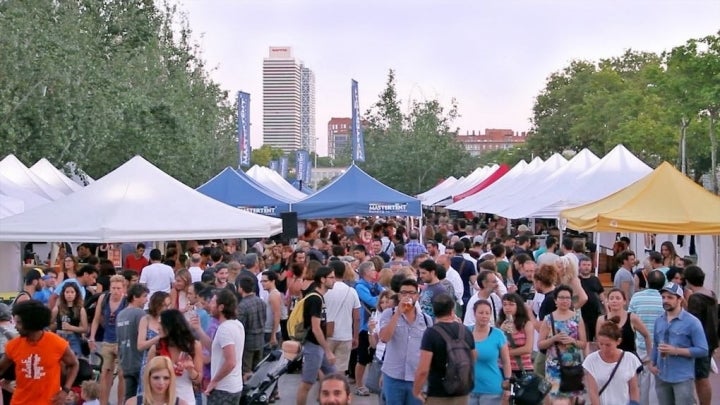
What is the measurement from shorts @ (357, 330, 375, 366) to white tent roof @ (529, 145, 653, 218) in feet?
32.7

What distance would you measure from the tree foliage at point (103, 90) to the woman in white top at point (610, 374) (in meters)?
19.6

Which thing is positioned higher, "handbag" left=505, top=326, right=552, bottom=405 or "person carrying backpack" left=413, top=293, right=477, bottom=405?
"person carrying backpack" left=413, top=293, right=477, bottom=405

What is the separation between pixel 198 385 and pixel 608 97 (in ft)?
195

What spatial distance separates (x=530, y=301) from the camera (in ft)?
35.9

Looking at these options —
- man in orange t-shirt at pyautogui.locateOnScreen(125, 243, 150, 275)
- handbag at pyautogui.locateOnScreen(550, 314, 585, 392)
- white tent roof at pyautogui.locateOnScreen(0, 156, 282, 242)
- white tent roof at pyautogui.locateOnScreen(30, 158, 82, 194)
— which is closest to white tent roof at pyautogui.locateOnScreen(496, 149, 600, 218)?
man in orange t-shirt at pyautogui.locateOnScreen(125, 243, 150, 275)

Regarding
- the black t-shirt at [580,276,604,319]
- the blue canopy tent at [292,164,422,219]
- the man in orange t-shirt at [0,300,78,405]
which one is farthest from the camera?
the blue canopy tent at [292,164,422,219]

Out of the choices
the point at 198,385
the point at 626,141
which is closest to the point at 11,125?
the point at 198,385

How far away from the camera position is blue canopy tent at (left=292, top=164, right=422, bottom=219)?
20422 mm

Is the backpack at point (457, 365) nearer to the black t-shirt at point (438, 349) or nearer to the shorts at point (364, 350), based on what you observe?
the black t-shirt at point (438, 349)

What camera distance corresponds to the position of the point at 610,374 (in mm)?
7070

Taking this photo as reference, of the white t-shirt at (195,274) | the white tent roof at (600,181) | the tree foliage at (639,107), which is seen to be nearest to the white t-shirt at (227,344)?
the white t-shirt at (195,274)

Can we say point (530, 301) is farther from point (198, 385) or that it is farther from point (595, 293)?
point (198, 385)

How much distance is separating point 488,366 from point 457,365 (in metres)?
0.64

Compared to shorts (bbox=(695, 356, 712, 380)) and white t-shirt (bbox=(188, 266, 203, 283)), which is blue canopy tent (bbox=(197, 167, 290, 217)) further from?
shorts (bbox=(695, 356, 712, 380))
